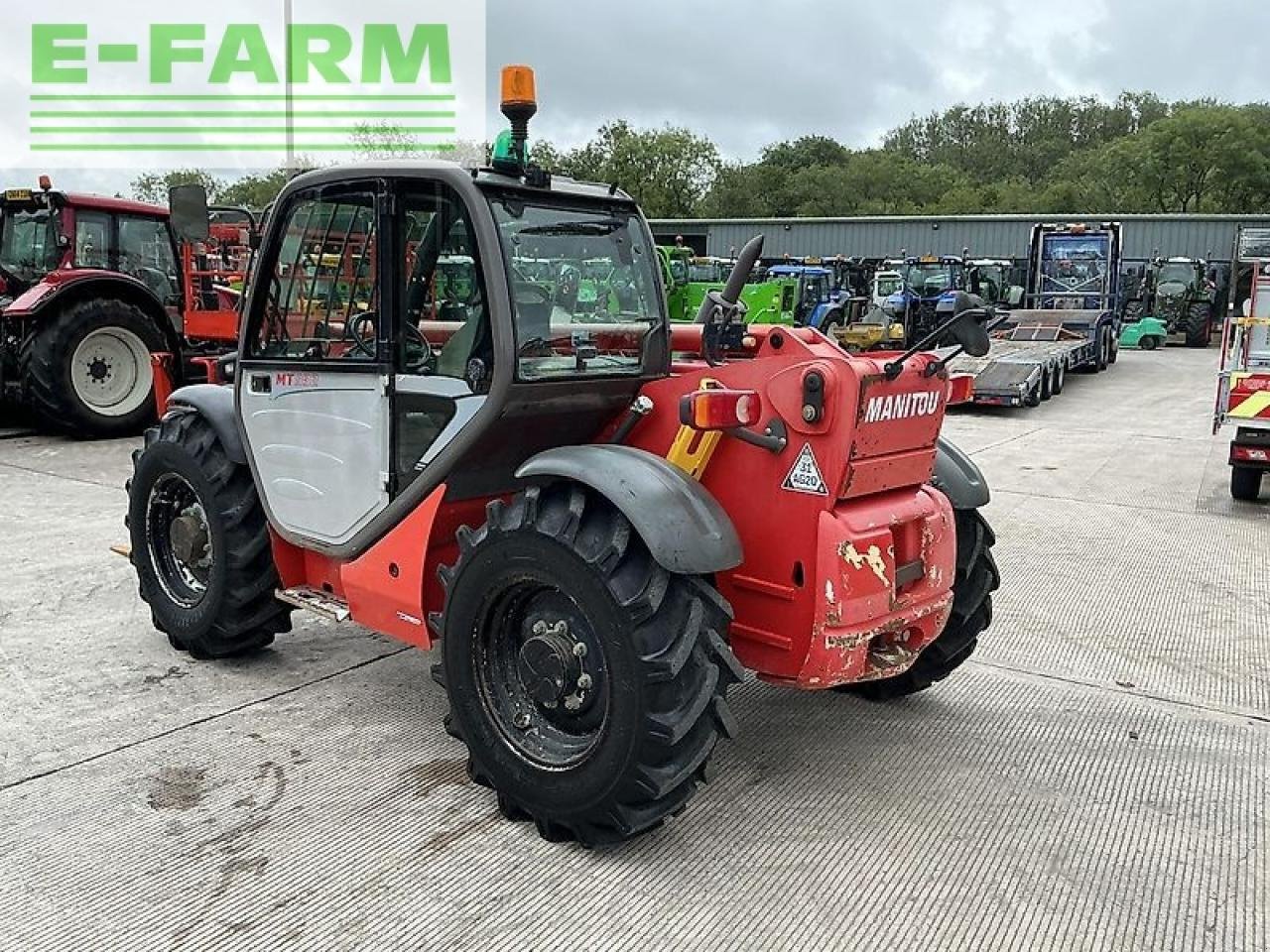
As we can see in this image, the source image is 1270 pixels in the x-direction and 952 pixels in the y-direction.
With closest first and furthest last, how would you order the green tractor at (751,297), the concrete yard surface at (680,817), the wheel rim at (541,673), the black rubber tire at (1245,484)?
the concrete yard surface at (680,817)
the wheel rim at (541,673)
the black rubber tire at (1245,484)
the green tractor at (751,297)

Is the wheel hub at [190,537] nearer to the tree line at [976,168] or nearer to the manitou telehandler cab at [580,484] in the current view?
the manitou telehandler cab at [580,484]

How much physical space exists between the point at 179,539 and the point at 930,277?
852 inches

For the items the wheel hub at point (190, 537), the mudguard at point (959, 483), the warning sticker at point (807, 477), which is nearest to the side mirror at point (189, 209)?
the wheel hub at point (190, 537)

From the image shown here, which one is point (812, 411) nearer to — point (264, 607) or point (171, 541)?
point (264, 607)

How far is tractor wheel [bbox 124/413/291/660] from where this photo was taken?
422 cm

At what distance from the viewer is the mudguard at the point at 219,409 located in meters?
4.25

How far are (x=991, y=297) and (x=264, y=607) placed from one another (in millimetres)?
22863

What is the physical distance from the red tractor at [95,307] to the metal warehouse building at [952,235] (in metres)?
27.4

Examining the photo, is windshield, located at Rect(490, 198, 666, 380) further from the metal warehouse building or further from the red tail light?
A: the metal warehouse building

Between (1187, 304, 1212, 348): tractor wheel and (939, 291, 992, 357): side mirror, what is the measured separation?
86.8 ft

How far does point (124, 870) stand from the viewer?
2904 mm

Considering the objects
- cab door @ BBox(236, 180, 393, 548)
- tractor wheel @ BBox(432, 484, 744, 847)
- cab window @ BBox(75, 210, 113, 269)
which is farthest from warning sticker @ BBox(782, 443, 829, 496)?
cab window @ BBox(75, 210, 113, 269)

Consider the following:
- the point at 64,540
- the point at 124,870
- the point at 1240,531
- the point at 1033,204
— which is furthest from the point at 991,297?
the point at 1033,204

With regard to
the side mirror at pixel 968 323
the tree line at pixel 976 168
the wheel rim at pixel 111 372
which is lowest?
the wheel rim at pixel 111 372
